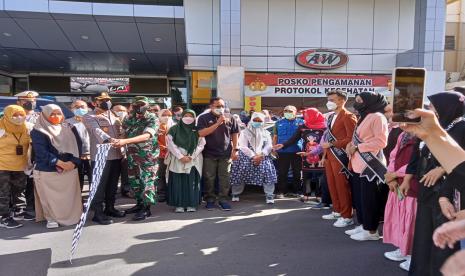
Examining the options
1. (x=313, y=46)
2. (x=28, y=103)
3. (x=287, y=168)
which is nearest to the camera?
(x=28, y=103)

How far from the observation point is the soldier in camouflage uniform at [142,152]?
521 centimetres

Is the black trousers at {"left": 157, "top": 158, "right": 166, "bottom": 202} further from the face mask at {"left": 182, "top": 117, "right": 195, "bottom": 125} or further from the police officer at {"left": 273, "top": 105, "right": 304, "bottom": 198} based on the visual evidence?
the police officer at {"left": 273, "top": 105, "right": 304, "bottom": 198}

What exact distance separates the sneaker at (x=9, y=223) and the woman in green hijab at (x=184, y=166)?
2079mm

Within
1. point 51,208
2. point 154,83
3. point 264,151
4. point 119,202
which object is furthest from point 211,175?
point 154,83

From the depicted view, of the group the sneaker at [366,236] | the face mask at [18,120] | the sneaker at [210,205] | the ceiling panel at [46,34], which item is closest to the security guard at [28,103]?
the face mask at [18,120]

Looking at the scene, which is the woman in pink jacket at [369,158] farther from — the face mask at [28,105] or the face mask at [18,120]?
the face mask at [28,105]

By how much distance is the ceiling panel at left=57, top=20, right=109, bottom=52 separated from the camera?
44.8 ft

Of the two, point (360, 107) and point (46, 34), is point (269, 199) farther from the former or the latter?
point (46, 34)

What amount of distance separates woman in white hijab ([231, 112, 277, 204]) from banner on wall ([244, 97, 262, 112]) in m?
7.78

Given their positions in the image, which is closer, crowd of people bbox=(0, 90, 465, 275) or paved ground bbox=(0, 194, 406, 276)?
crowd of people bbox=(0, 90, 465, 275)

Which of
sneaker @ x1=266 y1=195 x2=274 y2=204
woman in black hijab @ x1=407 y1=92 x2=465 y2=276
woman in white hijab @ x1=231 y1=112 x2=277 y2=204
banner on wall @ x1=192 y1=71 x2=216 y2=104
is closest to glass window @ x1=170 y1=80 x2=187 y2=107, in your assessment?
banner on wall @ x1=192 y1=71 x2=216 y2=104

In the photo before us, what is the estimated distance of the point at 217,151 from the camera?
5789mm

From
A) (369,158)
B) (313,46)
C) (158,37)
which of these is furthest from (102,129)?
(313,46)

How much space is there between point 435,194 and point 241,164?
3.88 meters
